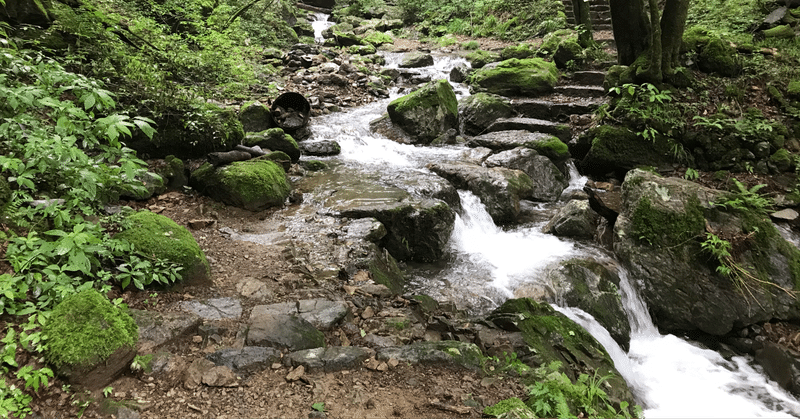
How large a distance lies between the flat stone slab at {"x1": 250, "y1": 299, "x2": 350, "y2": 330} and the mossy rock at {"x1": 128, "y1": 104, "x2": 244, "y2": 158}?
4194 mm

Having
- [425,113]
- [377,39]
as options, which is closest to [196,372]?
[425,113]

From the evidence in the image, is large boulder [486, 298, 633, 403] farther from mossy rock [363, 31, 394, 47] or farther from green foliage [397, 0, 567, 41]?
mossy rock [363, 31, 394, 47]

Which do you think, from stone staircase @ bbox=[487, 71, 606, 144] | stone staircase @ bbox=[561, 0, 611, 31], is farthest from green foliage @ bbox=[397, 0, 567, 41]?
stone staircase @ bbox=[487, 71, 606, 144]

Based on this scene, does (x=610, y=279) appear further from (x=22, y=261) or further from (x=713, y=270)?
(x=22, y=261)

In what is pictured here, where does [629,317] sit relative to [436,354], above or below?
below

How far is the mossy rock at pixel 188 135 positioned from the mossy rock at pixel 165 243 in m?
2.64

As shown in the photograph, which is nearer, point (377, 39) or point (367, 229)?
point (367, 229)

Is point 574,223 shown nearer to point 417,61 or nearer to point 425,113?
point 425,113

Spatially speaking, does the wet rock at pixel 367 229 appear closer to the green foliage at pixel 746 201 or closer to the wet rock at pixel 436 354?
the wet rock at pixel 436 354

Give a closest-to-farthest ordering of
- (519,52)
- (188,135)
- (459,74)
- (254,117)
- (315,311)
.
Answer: (315,311)
(188,135)
(254,117)
(459,74)
(519,52)

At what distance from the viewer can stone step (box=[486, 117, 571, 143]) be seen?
1022 cm

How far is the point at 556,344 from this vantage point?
14.2 ft

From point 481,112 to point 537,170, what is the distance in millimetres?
3398

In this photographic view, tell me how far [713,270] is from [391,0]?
102ft
